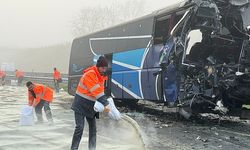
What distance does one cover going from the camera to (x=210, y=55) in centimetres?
1183

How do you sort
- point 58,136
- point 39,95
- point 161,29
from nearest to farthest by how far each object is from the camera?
point 58,136
point 39,95
point 161,29

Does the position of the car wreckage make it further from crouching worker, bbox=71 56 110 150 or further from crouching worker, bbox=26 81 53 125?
crouching worker, bbox=71 56 110 150

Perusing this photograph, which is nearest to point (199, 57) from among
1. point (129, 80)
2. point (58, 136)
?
point (129, 80)

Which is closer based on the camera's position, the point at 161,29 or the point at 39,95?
the point at 39,95

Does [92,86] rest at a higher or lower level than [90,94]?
higher

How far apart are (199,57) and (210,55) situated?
Result: 0.30 m

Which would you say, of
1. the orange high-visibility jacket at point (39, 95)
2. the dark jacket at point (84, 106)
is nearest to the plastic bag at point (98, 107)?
the dark jacket at point (84, 106)

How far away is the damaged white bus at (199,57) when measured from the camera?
11.1m

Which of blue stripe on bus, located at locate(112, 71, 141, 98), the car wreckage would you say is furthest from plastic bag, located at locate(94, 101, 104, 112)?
blue stripe on bus, located at locate(112, 71, 141, 98)

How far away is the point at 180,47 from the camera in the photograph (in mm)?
11172

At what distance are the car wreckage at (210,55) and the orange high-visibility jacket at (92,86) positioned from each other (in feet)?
15.6

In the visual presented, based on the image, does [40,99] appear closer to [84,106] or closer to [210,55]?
[210,55]

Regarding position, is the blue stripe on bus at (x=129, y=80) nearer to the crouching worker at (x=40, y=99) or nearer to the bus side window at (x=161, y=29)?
the bus side window at (x=161, y=29)

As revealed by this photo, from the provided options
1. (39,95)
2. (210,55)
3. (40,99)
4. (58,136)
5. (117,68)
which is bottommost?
(58,136)
